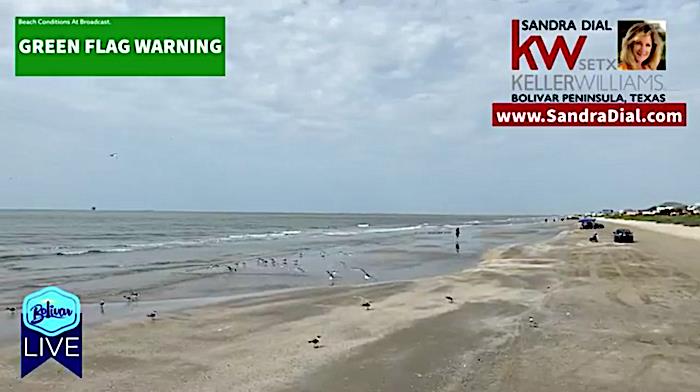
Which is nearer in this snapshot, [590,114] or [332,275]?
[590,114]

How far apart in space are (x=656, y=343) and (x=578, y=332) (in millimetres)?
1309

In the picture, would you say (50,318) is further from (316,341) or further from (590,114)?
(590,114)

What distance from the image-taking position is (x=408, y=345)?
951cm

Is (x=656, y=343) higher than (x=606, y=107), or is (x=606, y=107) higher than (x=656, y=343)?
(x=606, y=107)

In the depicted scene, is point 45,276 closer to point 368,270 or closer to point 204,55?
point 368,270

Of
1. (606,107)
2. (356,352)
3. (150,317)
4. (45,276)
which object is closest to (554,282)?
(606,107)

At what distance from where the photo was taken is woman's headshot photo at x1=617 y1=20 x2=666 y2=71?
61.1ft

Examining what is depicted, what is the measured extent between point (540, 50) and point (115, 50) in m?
14.3

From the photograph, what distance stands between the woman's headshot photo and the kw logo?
135cm

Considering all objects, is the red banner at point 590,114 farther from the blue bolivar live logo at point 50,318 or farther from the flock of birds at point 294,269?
the blue bolivar live logo at point 50,318

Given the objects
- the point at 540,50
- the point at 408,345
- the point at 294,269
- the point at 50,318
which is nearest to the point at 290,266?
the point at 294,269

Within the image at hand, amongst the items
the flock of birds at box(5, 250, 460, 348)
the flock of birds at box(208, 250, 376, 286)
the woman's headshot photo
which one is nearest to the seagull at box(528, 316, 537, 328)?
the flock of birds at box(5, 250, 460, 348)

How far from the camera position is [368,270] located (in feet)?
79.1

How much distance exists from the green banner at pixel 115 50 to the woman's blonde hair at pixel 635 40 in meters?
13.4
